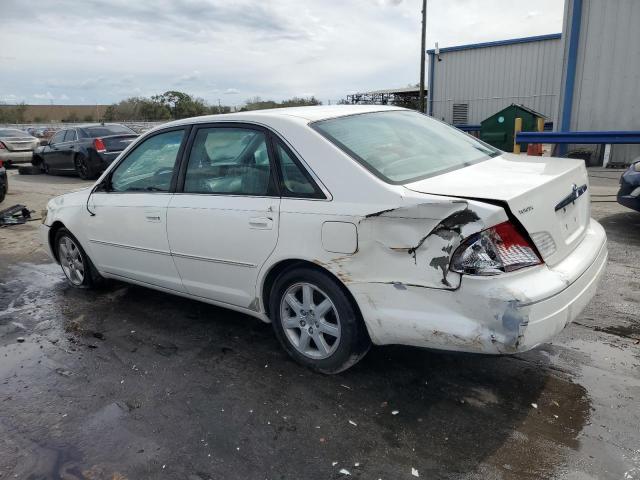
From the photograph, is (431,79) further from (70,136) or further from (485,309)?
(485,309)

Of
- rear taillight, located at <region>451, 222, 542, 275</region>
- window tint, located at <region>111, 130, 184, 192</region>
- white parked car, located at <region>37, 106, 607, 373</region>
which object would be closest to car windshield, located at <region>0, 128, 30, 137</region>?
window tint, located at <region>111, 130, 184, 192</region>

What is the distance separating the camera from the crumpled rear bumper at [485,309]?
2.46m

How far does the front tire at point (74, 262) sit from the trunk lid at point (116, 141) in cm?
971

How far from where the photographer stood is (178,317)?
4383 mm

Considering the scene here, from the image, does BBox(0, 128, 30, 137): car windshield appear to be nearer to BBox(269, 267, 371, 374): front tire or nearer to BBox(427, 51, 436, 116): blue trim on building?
BBox(427, 51, 436, 116): blue trim on building

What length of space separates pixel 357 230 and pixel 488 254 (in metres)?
0.68

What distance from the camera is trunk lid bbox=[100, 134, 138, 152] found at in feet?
46.7

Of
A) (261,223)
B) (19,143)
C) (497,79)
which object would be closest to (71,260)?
(261,223)

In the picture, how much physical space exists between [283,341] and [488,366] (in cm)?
133

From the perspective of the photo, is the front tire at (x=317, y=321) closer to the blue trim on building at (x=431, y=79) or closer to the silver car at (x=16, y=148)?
the silver car at (x=16, y=148)

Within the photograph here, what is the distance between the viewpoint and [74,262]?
16.8 ft

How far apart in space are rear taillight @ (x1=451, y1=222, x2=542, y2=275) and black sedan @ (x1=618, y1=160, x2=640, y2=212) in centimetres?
464

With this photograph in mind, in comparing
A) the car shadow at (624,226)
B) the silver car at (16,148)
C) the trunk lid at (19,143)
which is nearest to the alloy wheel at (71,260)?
the car shadow at (624,226)

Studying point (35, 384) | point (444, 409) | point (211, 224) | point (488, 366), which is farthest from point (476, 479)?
point (35, 384)
